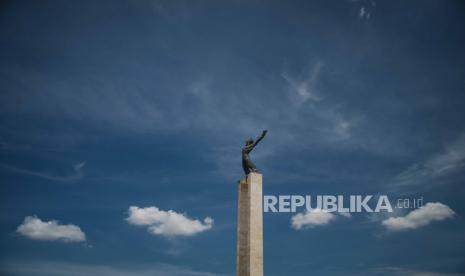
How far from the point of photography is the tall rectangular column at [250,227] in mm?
30000

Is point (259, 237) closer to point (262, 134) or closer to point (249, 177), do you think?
point (249, 177)

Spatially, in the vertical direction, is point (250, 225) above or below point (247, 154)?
below

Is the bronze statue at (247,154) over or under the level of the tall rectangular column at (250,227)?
over

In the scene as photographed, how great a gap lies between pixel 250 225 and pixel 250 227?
114mm

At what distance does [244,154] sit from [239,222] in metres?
4.25

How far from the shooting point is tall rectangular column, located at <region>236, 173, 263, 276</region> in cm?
3000

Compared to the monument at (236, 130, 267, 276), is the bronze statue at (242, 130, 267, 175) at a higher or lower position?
higher

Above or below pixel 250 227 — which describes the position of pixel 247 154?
above

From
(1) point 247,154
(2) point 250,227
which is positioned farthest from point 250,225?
(1) point 247,154

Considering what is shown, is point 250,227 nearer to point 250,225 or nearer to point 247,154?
point 250,225

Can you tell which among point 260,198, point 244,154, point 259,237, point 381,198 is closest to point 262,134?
point 244,154

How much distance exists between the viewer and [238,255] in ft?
101

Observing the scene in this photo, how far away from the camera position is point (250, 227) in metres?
30.4

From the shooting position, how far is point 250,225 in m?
30.5
